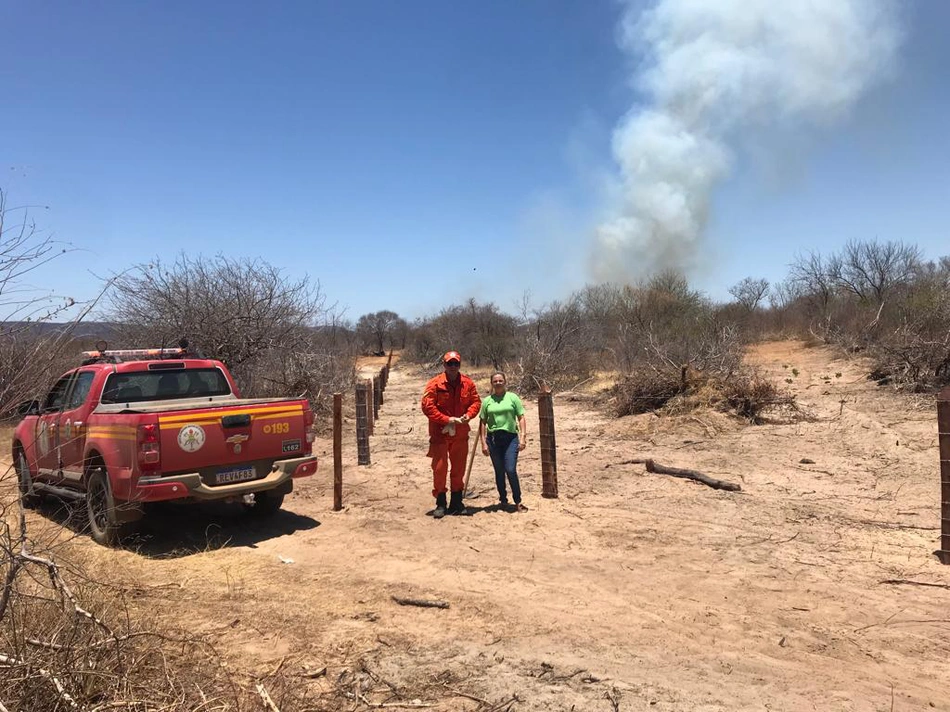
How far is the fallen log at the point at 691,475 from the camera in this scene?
8.95 metres

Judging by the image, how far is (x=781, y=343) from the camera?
3512 cm

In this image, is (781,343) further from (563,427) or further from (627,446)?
(627,446)

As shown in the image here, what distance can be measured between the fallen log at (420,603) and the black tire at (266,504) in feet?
10.3

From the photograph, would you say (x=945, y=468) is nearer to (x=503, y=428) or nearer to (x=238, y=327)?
(x=503, y=428)

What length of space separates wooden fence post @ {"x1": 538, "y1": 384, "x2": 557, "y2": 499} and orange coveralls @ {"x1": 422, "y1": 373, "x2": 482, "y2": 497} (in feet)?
3.50

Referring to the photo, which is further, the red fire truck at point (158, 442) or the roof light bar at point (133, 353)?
the roof light bar at point (133, 353)

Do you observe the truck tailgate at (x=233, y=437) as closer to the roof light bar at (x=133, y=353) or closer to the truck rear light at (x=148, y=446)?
the truck rear light at (x=148, y=446)

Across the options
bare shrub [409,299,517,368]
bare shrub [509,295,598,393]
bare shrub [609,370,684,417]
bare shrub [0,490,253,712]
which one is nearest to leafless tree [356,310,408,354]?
bare shrub [409,299,517,368]

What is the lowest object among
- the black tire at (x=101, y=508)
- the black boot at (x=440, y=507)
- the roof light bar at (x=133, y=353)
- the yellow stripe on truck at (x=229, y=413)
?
the black boot at (x=440, y=507)

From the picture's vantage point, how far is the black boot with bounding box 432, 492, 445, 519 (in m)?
7.80

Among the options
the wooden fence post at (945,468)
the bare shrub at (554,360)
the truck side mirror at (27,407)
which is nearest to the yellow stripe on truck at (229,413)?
the truck side mirror at (27,407)

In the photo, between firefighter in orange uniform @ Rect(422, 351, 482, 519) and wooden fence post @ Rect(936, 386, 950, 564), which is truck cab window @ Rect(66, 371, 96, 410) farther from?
wooden fence post @ Rect(936, 386, 950, 564)

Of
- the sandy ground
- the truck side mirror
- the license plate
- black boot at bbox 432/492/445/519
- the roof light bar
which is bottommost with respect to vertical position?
the sandy ground

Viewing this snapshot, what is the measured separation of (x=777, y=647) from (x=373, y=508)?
527 centimetres
